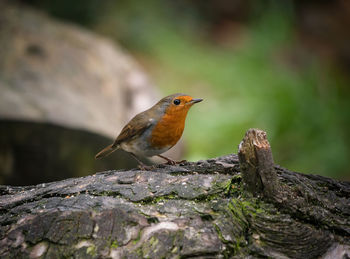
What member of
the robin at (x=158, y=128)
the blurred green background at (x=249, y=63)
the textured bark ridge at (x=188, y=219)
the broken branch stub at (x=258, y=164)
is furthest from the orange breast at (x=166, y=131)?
the blurred green background at (x=249, y=63)

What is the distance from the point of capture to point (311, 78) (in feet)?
24.0

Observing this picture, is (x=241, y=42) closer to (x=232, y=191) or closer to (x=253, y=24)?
(x=253, y=24)

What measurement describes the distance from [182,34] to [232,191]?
758 centimetres

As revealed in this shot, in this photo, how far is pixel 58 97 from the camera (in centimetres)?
435

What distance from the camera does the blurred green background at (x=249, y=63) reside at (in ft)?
21.3

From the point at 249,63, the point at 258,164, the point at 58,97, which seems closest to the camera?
the point at 258,164

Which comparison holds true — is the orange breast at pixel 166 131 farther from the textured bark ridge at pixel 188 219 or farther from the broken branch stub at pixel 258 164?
the broken branch stub at pixel 258 164

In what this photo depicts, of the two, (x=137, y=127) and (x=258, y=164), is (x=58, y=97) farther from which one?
→ (x=258, y=164)

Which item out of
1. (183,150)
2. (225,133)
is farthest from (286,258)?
(225,133)

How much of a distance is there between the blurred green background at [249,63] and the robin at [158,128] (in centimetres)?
256

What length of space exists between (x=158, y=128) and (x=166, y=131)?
0.07 metres

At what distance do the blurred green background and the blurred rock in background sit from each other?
60.0 inches

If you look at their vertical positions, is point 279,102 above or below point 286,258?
above

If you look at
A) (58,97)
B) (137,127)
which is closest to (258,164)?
(137,127)
